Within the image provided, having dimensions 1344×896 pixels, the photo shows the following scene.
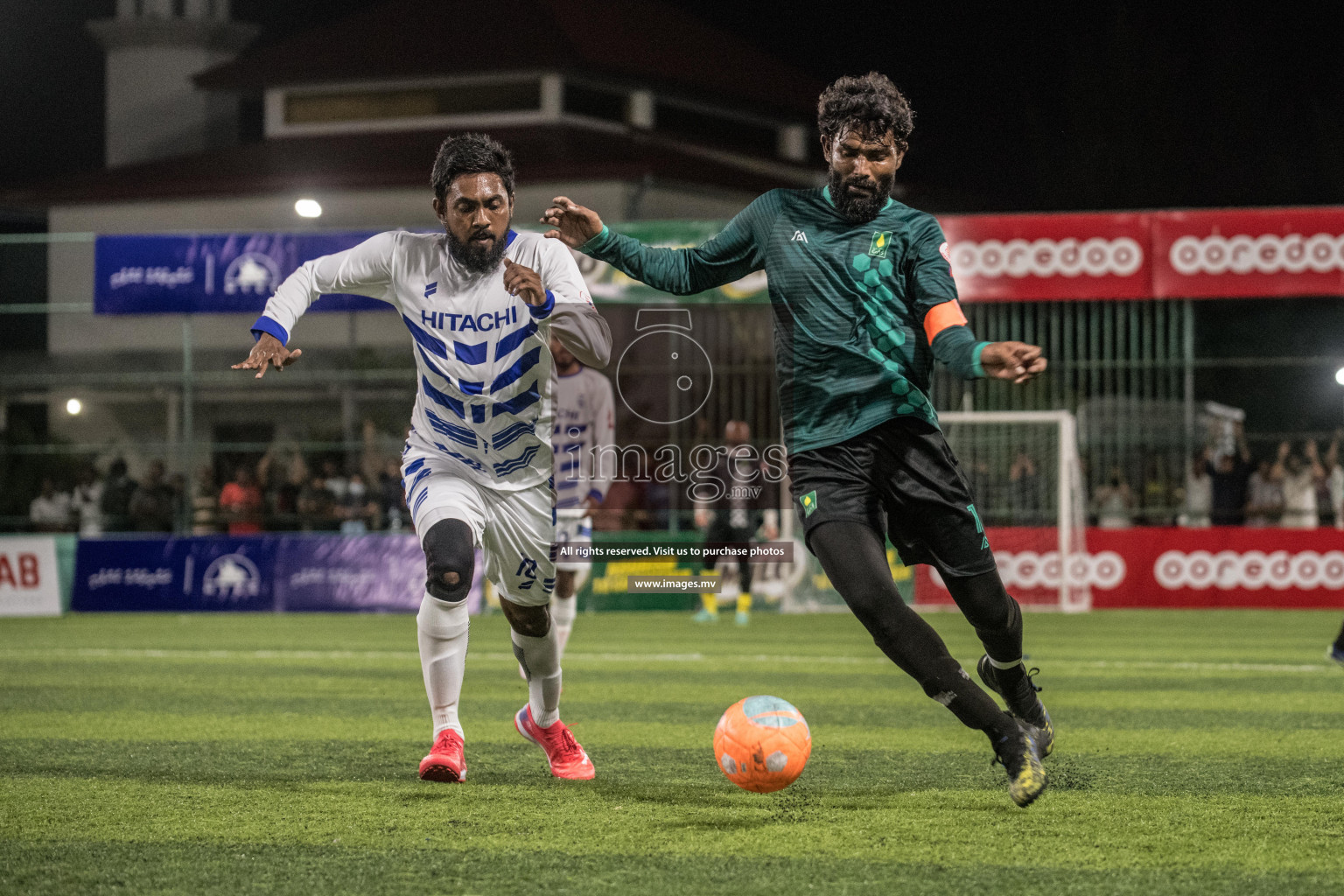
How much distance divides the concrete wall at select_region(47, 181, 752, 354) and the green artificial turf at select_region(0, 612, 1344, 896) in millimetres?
19111

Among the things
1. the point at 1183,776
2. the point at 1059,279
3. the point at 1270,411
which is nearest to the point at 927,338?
the point at 1183,776

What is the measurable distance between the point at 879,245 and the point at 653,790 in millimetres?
2078

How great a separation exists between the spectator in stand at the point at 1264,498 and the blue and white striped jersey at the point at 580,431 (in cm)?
1124

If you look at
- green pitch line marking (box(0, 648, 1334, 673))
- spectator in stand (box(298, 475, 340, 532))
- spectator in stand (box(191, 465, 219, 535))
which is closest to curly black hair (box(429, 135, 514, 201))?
green pitch line marking (box(0, 648, 1334, 673))

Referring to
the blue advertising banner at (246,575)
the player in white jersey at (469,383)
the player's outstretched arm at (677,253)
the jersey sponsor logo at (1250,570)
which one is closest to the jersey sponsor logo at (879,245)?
the player's outstretched arm at (677,253)

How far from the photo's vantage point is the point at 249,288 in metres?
18.2

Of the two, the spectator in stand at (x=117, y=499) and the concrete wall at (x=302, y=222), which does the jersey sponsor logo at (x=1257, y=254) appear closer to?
the spectator in stand at (x=117, y=499)

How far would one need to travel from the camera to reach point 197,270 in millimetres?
18375

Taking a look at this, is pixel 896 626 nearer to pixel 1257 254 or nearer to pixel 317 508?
pixel 1257 254

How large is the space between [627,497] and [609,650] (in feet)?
19.6

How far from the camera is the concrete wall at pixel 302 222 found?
29.6 meters

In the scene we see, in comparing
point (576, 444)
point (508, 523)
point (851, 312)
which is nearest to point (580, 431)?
point (576, 444)

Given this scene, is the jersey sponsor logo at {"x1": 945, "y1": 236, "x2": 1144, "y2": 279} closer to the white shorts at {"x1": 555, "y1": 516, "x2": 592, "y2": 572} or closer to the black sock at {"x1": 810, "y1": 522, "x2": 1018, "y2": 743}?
the white shorts at {"x1": 555, "y1": 516, "x2": 592, "y2": 572}

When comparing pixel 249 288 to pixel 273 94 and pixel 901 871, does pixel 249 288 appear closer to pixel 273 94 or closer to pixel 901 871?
pixel 901 871
